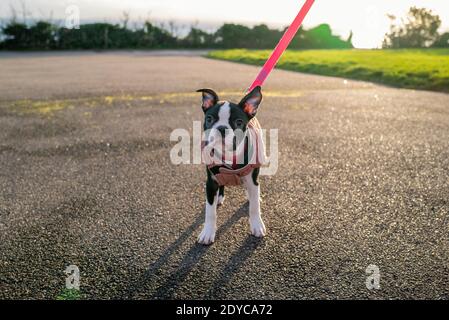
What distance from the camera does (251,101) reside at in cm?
334

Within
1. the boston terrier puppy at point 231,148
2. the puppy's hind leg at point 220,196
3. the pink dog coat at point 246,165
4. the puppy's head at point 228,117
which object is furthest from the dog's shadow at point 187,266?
the puppy's head at point 228,117

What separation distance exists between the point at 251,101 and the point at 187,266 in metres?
1.48

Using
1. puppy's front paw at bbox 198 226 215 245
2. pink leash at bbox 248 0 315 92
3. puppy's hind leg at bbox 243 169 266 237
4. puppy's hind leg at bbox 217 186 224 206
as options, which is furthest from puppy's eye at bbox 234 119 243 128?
puppy's hind leg at bbox 217 186 224 206

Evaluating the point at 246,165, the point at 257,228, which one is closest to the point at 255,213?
the point at 257,228

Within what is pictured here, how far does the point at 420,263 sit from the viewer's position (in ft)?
11.2

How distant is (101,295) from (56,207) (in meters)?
1.89

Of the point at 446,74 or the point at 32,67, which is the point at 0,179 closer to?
the point at 446,74

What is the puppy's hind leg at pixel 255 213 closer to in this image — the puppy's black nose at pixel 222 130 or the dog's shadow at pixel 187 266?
the dog's shadow at pixel 187 266

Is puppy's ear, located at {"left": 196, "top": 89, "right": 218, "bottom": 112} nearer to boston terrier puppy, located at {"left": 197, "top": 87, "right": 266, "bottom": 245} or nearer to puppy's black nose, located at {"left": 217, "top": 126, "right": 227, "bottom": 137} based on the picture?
boston terrier puppy, located at {"left": 197, "top": 87, "right": 266, "bottom": 245}

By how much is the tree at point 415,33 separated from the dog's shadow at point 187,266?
3198 cm

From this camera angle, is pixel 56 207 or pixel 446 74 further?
pixel 446 74

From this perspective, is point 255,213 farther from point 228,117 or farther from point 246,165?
point 228,117

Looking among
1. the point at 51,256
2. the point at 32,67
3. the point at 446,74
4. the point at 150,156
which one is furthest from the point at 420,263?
the point at 32,67
